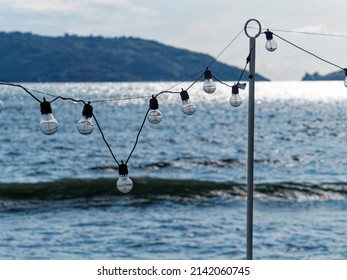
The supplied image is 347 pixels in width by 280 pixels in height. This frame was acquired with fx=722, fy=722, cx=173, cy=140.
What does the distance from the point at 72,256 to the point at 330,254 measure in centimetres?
615

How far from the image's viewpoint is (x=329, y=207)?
83.9 feet

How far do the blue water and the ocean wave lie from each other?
0.05m

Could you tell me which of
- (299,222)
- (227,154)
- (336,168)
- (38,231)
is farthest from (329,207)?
(227,154)

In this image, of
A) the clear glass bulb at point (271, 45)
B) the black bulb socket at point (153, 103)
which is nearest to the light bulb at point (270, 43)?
the clear glass bulb at point (271, 45)

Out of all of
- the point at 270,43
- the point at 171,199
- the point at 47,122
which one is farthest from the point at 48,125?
the point at 171,199

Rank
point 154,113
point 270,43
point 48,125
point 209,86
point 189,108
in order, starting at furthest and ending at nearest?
point 270,43
point 209,86
point 189,108
point 154,113
point 48,125

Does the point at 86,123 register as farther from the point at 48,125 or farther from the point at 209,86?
the point at 209,86

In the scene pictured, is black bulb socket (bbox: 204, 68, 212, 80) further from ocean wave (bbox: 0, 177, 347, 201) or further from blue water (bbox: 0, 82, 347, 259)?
ocean wave (bbox: 0, 177, 347, 201)

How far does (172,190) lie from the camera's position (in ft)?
99.9

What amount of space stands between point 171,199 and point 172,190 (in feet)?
7.06

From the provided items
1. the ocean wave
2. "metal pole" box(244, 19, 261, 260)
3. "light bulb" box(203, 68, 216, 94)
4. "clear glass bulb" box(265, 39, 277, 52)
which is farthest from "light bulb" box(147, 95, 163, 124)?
the ocean wave

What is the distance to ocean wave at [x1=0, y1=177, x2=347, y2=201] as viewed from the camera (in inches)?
1137

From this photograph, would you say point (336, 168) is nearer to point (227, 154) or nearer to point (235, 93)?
point (227, 154)

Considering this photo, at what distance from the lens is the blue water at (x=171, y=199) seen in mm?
18281
